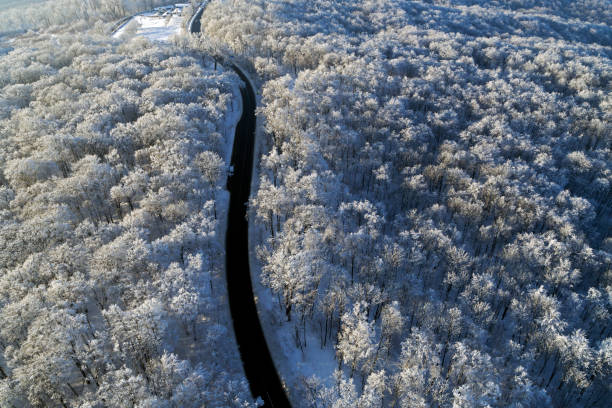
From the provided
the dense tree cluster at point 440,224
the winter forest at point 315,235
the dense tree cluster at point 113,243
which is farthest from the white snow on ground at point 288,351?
the dense tree cluster at point 113,243

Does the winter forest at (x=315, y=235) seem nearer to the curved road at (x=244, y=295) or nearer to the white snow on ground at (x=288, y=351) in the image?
the white snow on ground at (x=288, y=351)

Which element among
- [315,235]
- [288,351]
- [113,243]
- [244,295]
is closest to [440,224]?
[315,235]

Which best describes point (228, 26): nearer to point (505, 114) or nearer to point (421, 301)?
point (505, 114)

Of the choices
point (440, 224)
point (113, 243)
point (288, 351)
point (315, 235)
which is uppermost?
point (113, 243)

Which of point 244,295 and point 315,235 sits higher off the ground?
point 315,235

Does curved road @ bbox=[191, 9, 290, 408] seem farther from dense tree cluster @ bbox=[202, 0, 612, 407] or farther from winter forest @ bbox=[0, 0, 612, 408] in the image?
dense tree cluster @ bbox=[202, 0, 612, 407]

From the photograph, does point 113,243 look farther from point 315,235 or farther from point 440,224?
point 440,224

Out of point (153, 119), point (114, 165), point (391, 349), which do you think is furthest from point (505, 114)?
point (114, 165)

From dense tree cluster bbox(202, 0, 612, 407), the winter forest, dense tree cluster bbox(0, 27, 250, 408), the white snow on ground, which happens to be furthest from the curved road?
dense tree cluster bbox(202, 0, 612, 407)
